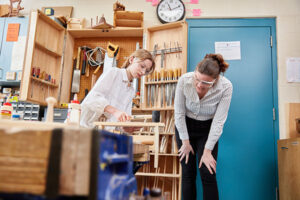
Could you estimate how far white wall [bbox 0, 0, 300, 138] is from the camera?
2990 millimetres

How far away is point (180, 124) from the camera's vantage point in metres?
1.75

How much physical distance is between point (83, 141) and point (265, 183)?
287 cm

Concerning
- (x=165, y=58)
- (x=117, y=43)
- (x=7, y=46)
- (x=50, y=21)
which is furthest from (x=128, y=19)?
(x=7, y=46)

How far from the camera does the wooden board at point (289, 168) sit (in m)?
2.23

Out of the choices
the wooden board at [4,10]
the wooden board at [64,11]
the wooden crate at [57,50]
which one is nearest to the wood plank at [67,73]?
the wooden crate at [57,50]

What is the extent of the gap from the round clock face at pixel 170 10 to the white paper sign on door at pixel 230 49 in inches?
24.9

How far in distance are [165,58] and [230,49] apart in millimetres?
818

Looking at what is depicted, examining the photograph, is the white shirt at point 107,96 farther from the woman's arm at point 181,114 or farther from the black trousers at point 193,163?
the black trousers at point 193,163

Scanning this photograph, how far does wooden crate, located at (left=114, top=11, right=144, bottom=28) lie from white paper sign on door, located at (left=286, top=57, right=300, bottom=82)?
1847mm

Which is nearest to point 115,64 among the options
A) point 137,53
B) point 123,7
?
point 123,7

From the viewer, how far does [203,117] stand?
1.77 metres

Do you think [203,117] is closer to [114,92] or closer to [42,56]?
[114,92]

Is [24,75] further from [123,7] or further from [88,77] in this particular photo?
[123,7]

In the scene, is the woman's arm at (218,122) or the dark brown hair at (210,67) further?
the woman's arm at (218,122)
